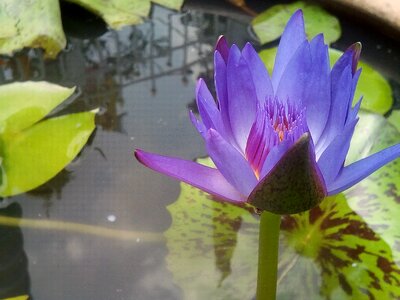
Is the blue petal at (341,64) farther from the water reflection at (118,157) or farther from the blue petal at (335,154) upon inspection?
the water reflection at (118,157)

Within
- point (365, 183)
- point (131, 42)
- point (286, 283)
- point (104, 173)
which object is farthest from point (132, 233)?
point (131, 42)

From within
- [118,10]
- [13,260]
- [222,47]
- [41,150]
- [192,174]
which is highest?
[222,47]

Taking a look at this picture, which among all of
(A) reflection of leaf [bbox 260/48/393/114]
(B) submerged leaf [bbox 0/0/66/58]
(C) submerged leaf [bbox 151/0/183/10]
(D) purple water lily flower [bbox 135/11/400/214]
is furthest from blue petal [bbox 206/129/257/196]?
(C) submerged leaf [bbox 151/0/183/10]

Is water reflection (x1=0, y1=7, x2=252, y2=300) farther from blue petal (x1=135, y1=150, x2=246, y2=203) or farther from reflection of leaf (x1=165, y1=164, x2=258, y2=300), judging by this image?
blue petal (x1=135, y1=150, x2=246, y2=203)

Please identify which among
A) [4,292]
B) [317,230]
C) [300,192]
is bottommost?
[4,292]

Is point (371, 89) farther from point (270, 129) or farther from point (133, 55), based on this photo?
point (270, 129)

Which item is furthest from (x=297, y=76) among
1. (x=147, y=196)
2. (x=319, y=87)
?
(x=147, y=196)

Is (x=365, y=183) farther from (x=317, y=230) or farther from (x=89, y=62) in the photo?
(x=89, y=62)
